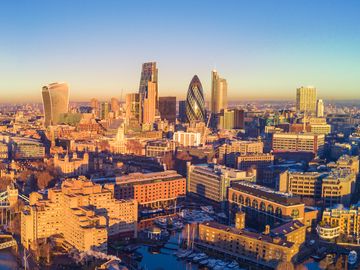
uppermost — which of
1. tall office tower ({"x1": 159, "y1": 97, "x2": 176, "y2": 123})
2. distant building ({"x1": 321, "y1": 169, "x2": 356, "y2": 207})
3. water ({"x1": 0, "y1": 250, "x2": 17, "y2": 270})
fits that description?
→ tall office tower ({"x1": 159, "y1": 97, "x2": 176, "y2": 123})

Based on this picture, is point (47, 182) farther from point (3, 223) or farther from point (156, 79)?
point (156, 79)

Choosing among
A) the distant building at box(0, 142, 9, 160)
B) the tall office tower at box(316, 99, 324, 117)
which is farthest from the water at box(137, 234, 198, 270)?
the tall office tower at box(316, 99, 324, 117)

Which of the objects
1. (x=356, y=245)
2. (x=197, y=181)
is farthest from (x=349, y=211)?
(x=197, y=181)

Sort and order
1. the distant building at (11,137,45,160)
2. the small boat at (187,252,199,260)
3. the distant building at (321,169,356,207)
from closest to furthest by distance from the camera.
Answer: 1. the small boat at (187,252,199,260)
2. the distant building at (321,169,356,207)
3. the distant building at (11,137,45,160)

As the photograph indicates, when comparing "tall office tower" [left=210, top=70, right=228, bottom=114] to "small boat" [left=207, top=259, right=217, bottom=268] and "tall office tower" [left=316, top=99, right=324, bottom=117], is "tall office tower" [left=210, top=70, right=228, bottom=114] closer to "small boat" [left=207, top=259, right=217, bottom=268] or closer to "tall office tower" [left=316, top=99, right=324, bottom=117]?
"tall office tower" [left=316, top=99, right=324, bottom=117]

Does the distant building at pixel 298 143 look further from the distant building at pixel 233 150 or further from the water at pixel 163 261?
the water at pixel 163 261

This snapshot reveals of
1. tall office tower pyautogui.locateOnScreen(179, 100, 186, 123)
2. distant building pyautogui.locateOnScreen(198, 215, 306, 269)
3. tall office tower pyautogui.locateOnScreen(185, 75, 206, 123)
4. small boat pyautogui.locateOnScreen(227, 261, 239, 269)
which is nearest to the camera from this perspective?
distant building pyautogui.locateOnScreen(198, 215, 306, 269)
